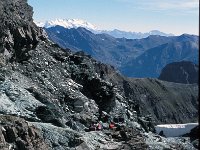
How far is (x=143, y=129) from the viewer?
137 ft

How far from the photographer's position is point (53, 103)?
3722cm

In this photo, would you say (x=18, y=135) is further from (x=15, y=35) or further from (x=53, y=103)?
(x=15, y=35)

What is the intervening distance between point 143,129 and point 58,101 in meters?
8.17

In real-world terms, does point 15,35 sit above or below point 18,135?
above

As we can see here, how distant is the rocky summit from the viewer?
2939cm

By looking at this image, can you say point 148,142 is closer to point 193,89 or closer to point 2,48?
point 2,48

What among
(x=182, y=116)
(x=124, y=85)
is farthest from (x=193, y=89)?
(x=124, y=85)

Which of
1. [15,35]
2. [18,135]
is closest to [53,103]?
[15,35]

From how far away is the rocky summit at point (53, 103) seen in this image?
96.4 feet

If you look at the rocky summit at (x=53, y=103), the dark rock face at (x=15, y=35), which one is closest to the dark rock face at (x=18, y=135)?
the rocky summit at (x=53, y=103)

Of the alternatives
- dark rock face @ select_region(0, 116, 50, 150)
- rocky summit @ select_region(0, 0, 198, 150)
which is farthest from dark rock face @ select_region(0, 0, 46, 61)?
dark rock face @ select_region(0, 116, 50, 150)

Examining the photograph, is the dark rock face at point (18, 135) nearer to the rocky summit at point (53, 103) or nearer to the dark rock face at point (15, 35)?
the rocky summit at point (53, 103)

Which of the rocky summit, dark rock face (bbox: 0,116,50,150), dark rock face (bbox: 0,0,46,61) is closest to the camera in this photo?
dark rock face (bbox: 0,116,50,150)

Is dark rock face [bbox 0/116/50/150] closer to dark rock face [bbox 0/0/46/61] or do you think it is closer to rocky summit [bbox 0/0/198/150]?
rocky summit [bbox 0/0/198/150]
